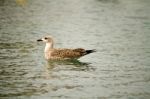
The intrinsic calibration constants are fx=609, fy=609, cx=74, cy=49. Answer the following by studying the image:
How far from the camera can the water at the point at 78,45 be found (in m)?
18.9

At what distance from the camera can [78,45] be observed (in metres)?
26.7

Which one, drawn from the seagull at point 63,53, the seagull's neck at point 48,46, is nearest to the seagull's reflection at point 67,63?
the seagull at point 63,53

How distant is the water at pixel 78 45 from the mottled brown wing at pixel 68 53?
0.32 m

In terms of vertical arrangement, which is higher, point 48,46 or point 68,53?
point 48,46

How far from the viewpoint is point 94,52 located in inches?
1007

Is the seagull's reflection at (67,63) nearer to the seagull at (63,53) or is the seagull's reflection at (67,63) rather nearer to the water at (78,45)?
the water at (78,45)

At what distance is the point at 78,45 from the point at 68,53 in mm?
2632

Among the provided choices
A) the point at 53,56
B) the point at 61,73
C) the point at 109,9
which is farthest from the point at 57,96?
the point at 109,9

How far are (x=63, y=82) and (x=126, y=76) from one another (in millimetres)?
2383

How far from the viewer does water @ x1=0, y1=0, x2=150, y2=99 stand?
18906mm

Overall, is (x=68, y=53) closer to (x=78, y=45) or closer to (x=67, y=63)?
(x=67, y=63)

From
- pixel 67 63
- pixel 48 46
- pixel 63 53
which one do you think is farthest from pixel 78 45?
pixel 67 63

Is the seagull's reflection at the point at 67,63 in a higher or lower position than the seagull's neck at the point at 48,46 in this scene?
lower

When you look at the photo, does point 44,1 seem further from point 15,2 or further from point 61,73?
point 61,73
